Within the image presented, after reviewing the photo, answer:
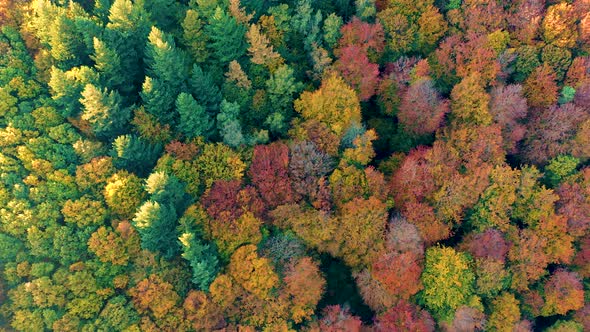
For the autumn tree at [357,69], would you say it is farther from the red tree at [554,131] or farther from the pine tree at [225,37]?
the red tree at [554,131]

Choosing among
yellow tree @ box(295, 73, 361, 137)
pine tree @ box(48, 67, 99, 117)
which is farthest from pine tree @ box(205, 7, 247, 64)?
pine tree @ box(48, 67, 99, 117)

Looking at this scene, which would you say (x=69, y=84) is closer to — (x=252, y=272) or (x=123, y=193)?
(x=123, y=193)

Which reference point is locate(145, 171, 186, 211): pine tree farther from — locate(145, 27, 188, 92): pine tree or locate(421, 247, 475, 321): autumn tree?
locate(421, 247, 475, 321): autumn tree

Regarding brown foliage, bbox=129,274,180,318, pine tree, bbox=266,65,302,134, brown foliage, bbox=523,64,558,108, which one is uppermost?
brown foliage, bbox=523,64,558,108

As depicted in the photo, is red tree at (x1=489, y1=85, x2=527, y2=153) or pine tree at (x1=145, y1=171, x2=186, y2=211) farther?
red tree at (x1=489, y1=85, x2=527, y2=153)

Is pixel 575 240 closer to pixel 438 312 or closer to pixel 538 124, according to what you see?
pixel 538 124

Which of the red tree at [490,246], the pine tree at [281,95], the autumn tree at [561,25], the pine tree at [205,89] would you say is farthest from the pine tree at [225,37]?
the autumn tree at [561,25]
